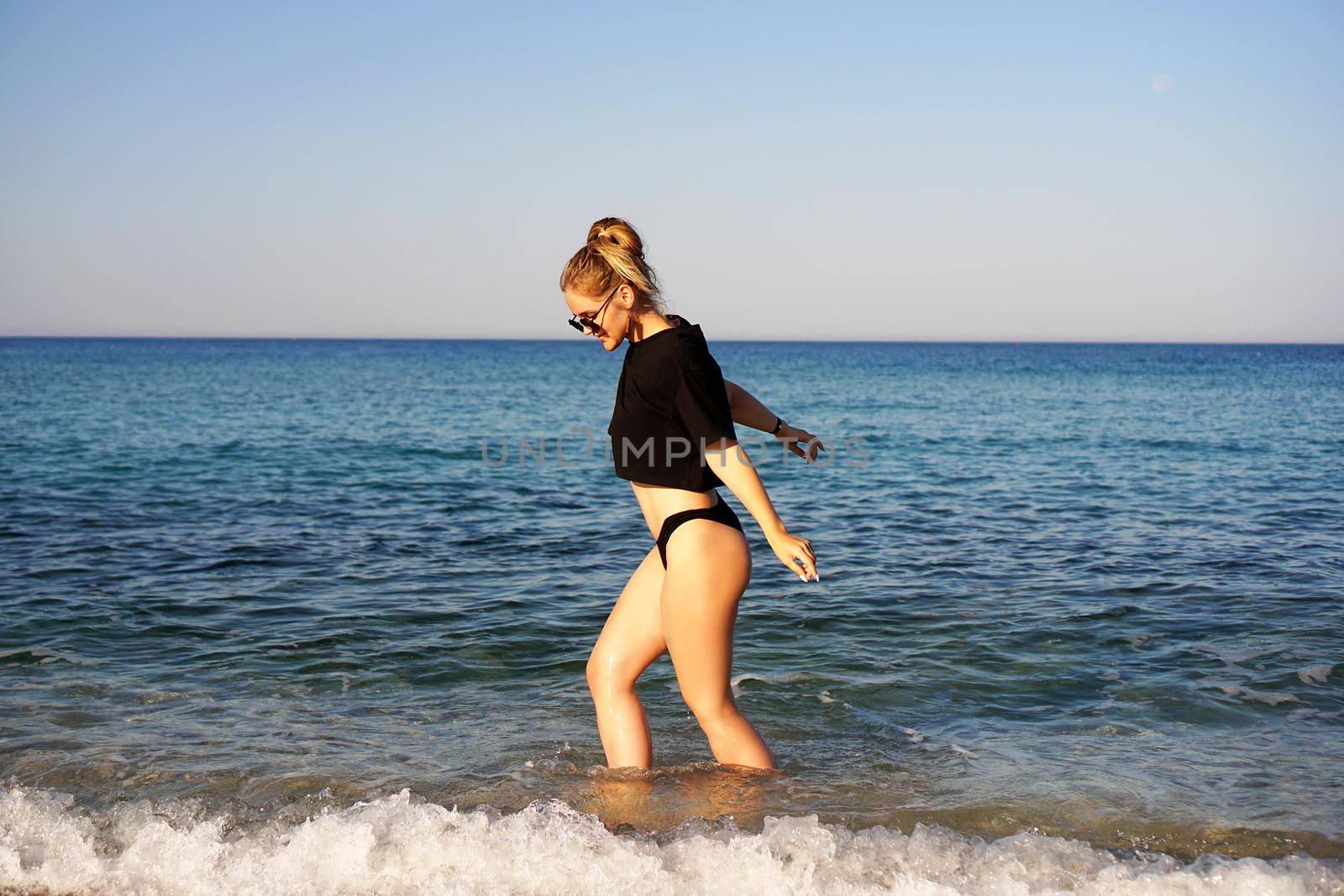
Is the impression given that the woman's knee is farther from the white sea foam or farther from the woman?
the white sea foam

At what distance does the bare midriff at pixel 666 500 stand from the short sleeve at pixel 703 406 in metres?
0.23

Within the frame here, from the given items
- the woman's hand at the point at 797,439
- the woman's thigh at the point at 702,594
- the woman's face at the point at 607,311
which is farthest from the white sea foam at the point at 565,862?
the woman's face at the point at 607,311

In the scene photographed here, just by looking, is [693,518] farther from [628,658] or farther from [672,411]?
[628,658]

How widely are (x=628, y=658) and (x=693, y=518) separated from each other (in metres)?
0.72

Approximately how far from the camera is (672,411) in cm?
358

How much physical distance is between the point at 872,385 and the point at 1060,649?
4978 cm

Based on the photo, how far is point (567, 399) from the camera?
149ft

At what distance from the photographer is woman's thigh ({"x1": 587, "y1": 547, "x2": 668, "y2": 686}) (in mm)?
3920

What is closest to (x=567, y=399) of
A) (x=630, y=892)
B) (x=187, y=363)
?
(x=630, y=892)

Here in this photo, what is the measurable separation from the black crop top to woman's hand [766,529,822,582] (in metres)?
0.35

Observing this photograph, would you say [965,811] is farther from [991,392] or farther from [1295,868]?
[991,392]
